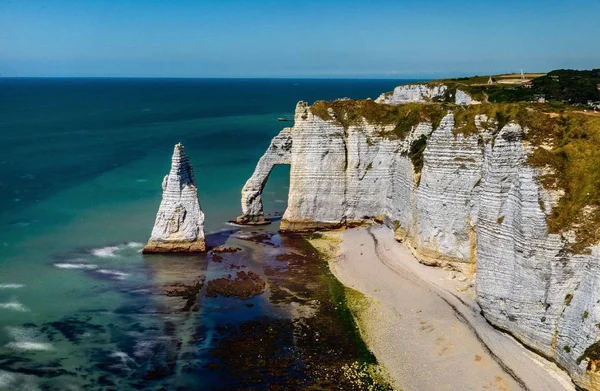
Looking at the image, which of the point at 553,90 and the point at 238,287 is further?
the point at 553,90

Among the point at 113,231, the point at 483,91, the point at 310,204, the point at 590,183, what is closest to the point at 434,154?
the point at 590,183

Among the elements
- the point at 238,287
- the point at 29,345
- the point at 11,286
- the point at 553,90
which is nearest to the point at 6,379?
the point at 29,345

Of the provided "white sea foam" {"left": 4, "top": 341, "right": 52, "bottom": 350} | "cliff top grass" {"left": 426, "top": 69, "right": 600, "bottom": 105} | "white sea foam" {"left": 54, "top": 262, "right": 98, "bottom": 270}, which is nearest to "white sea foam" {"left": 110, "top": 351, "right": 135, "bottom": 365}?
"white sea foam" {"left": 4, "top": 341, "right": 52, "bottom": 350}

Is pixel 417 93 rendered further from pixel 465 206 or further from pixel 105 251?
pixel 105 251

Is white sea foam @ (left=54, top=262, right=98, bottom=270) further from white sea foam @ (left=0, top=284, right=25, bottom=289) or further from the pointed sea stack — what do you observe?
the pointed sea stack

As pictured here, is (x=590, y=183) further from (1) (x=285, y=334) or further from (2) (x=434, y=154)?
(1) (x=285, y=334)
